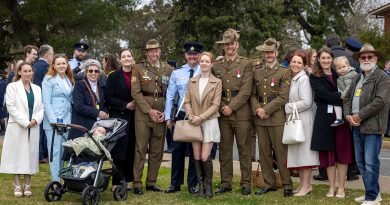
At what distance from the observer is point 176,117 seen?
29.7ft

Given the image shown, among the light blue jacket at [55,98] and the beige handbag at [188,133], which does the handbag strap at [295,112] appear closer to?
the beige handbag at [188,133]

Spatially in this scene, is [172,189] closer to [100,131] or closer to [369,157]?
[100,131]

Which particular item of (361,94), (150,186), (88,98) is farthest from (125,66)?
(361,94)

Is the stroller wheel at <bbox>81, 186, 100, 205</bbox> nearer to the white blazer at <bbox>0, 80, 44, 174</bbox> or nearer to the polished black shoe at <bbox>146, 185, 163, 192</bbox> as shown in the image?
the white blazer at <bbox>0, 80, 44, 174</bbox>

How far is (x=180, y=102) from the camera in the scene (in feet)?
29.8

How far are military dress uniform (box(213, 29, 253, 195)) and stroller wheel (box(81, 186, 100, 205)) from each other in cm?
195

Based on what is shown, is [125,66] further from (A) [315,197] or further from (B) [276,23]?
(B) [276,23]

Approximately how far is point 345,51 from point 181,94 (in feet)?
9.07

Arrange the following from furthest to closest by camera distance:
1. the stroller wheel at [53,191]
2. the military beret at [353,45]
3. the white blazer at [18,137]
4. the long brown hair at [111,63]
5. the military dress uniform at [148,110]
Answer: the long brown hair at [111,63] → the military beret at [353,45] → the military dress uniform at [148,110] → the white blazer at [18,137] → the stroller wheel at [53,191]

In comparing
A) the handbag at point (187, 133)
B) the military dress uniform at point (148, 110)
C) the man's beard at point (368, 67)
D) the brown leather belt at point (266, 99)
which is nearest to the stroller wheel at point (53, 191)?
the military dress uniform at point (148, 110)

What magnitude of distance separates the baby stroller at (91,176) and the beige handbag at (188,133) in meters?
0.75

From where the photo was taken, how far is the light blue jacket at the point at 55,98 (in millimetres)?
9016

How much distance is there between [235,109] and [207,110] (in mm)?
420

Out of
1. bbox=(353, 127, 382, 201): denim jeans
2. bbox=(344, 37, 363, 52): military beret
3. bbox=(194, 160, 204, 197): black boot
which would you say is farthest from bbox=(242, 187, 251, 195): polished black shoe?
bbox=(344, 37, 363, 52): military beret
